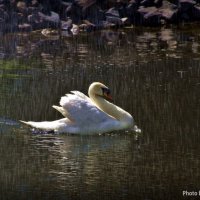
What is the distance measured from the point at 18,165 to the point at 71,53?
1035 cm

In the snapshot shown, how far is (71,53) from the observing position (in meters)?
23.3

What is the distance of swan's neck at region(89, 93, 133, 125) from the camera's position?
50.1ft

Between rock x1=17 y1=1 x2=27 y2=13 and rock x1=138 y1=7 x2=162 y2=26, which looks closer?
rock x1=17 y1=1 x2=27 y2=13

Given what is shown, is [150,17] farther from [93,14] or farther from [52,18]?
[52,18]

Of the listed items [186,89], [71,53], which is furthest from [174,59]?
[186,89]

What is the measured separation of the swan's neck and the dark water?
0.27m

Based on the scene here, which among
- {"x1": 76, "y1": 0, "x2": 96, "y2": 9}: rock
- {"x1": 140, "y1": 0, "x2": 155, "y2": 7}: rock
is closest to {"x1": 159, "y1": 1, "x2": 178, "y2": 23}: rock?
{"x1": 140, "y1": 0, "x2": 155, "y2": 7}: rock

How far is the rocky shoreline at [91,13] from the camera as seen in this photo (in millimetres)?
28656

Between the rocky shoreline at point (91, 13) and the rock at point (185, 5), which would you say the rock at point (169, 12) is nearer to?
the rocky shoreline at point (91, 13)

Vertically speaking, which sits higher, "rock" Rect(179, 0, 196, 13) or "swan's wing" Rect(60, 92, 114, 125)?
"rock" Rect(179, 0, 196, 13)

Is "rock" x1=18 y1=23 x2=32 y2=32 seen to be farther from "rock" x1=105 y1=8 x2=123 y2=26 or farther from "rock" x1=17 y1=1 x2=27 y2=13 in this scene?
"rock" x1=105 y1=8 x2=123 y2=26

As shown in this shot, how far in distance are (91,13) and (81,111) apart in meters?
15.0

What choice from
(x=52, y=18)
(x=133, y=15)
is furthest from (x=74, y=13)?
(x=133, y=15)

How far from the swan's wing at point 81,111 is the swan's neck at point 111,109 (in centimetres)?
23
